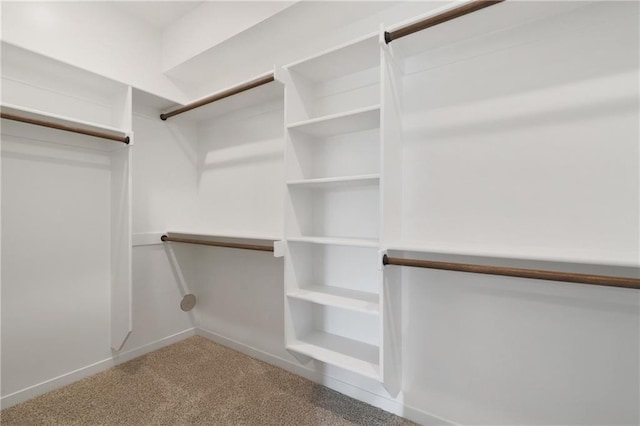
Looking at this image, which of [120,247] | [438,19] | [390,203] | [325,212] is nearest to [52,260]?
[120,247]

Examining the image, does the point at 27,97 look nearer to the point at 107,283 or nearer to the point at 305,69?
the point at 107,283

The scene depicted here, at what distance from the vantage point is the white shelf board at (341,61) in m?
1.47

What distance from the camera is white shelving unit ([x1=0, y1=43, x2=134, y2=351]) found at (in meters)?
1.74

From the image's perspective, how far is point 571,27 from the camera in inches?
49.0

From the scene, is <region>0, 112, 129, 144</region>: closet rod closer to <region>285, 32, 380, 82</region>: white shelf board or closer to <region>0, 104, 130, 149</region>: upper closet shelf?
<region>0, 104, 130, 149</region>: upper closet shelf

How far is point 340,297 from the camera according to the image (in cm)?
163

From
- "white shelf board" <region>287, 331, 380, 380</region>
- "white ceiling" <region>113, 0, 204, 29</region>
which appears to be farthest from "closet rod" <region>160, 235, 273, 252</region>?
"white ceiling" <region>113, 0, 204, 29</region>

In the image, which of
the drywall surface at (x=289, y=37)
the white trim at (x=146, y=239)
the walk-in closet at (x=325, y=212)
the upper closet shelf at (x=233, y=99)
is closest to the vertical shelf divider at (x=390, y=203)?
the walk-in closet at (x=325, y=212)

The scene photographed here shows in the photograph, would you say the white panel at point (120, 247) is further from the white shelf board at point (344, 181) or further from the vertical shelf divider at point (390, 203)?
the vertical shelf divider at point (390, 203)

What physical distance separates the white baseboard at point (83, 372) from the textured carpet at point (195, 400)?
4cm

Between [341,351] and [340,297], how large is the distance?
0.30 metres

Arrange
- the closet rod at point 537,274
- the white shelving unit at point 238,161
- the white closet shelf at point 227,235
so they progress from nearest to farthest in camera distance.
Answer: the closet rod at point 537,274 < the white closet shelf at point 227,235 < the white shelving unit at point 238,161

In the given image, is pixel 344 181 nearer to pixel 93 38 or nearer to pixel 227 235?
pixel 227 235

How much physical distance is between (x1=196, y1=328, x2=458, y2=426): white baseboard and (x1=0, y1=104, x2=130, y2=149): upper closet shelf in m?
1.75
